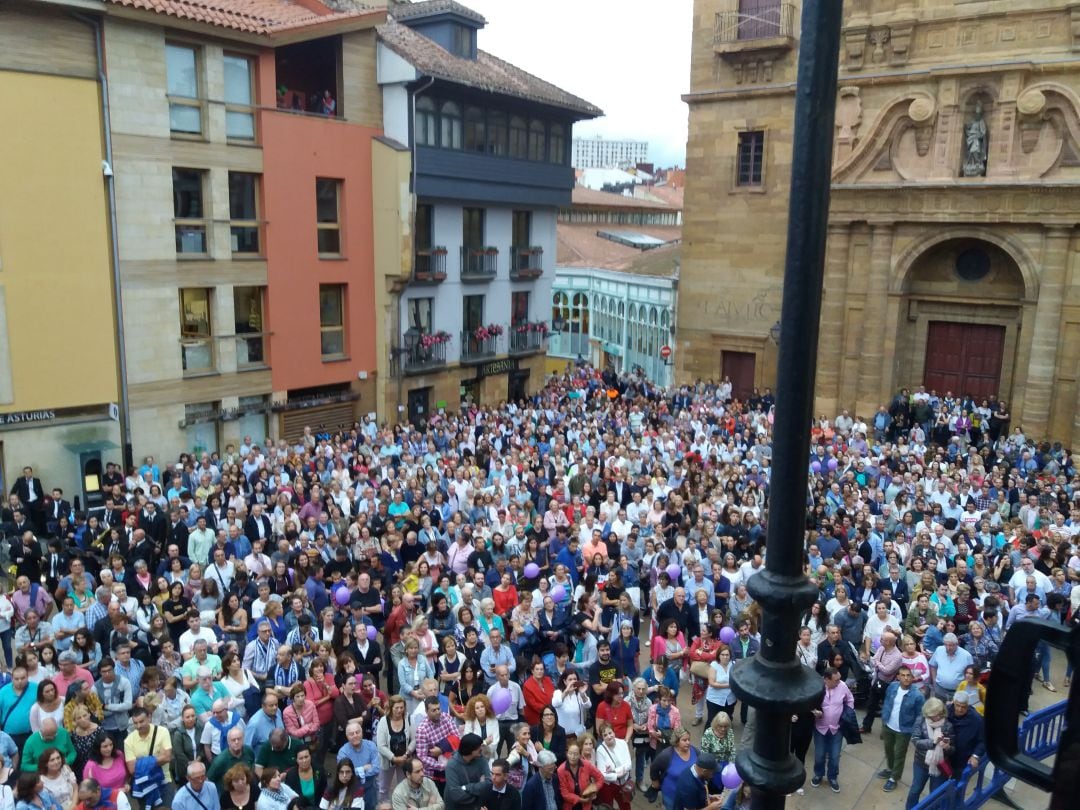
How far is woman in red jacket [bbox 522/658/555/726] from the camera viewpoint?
9.80m

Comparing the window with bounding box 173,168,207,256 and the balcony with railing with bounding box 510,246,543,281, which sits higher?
the window with bounding box 173,168,207,256

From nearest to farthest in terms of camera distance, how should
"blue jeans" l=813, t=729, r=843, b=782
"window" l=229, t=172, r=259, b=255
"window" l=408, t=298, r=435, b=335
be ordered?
"blue jeans" l=813, t=729, r=843, b=782, "window" l=229, t=172, r=259, b=255, "window" l=408, t=298, r=435, b=335

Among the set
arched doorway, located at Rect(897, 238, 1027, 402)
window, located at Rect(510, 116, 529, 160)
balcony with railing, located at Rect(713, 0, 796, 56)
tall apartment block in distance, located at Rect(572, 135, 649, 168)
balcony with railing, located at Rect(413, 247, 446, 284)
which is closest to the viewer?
arched doorway, located at Rect(897, 238, 1027, 402)

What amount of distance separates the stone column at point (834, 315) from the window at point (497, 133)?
1104 centimetres

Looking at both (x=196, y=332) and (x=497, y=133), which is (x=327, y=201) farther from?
(x=497, y=133)

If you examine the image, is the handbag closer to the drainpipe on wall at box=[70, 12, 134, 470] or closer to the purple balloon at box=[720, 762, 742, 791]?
the purple balloon at box=[720, 762, 742, 791]

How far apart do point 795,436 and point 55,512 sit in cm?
1673

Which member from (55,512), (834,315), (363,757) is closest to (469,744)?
(363,757)

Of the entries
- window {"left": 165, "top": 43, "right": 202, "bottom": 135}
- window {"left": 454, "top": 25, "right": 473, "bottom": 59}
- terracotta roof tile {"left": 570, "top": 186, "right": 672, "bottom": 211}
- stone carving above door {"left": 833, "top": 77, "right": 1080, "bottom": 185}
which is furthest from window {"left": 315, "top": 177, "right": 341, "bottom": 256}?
terracotta roof tile {"left": 570, "top": 186, "right": 672, "bottom": 211}

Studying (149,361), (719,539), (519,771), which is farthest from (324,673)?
(149,361)

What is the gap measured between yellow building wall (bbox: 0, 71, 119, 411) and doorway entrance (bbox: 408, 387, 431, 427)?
9787 millimetres

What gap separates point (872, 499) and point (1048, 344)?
1187cm

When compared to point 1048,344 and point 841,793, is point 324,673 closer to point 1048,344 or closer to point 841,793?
point 841,793

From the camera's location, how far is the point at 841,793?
405 inches
